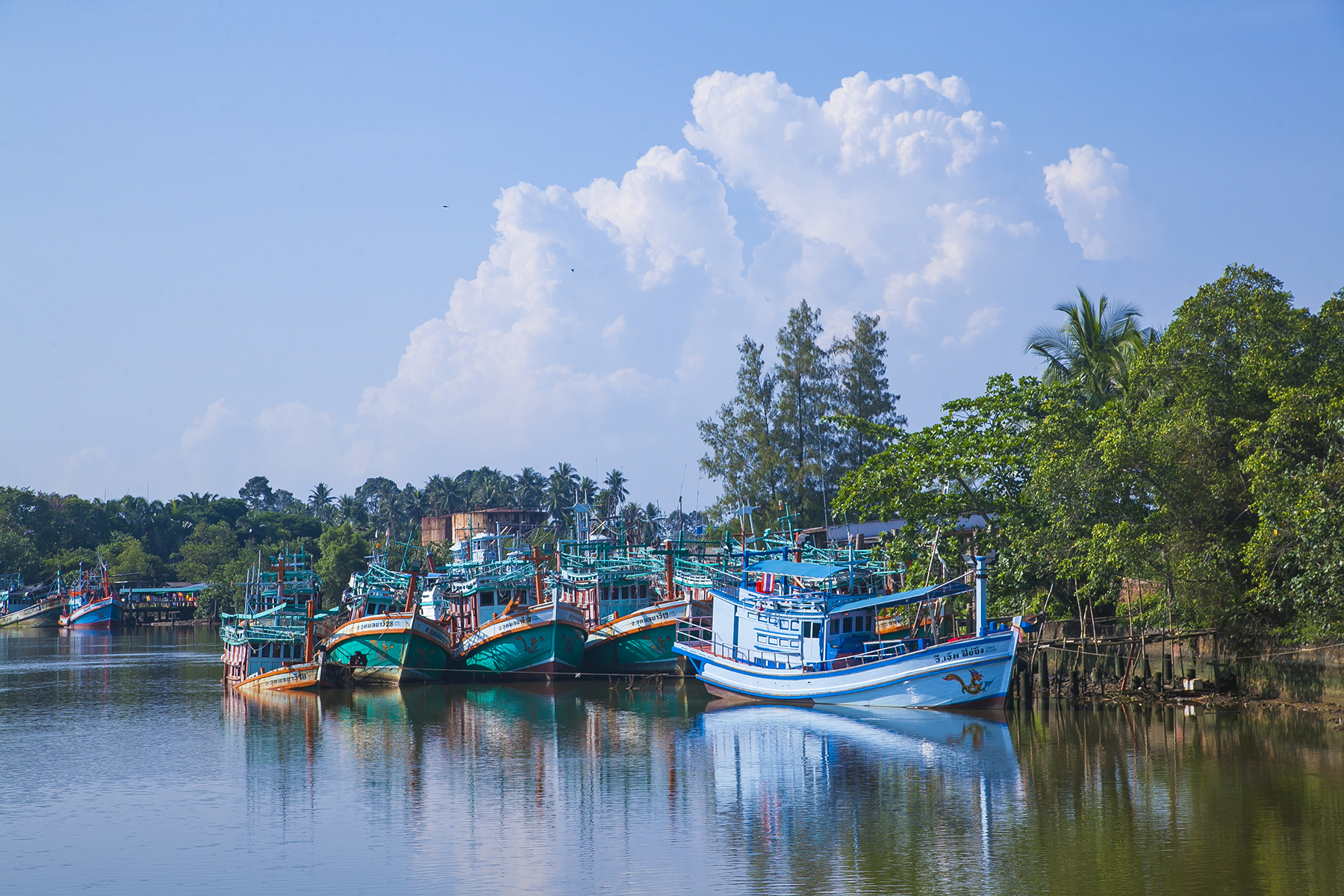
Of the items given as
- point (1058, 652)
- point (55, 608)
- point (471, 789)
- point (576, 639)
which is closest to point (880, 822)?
point (471, 789)

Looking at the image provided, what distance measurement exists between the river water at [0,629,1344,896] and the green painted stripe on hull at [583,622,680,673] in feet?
24.3

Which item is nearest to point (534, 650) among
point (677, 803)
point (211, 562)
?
point (677, 803)

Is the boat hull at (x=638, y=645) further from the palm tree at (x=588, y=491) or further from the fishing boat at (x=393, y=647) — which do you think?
the palm tree at (x=588, y=491)

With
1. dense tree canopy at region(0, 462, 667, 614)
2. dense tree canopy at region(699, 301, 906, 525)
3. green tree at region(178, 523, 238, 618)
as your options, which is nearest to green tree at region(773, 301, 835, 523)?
dense tree canopy at region(699, 301, 906, 525)

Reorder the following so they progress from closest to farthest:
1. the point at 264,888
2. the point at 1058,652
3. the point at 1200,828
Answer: the point at 264,888
the point at 1200,828
the point at 1058,652

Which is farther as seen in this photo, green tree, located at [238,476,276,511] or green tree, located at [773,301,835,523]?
green tree, located at [238,476,276,511]

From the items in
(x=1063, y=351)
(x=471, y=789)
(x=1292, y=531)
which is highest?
(x=1063, y=351)

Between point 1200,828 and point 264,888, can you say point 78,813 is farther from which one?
point 1200,828

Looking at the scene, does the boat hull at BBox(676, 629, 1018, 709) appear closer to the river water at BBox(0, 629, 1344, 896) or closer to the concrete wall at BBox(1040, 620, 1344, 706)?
the river water at BBox(0, 629, 1344, 896)

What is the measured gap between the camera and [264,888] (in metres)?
17.1

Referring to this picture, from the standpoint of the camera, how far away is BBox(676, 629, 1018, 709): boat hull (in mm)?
31797

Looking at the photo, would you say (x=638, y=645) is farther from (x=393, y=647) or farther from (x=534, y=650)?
(x=393, y=647)

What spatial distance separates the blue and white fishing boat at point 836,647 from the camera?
105 feet

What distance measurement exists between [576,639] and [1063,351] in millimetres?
22269
